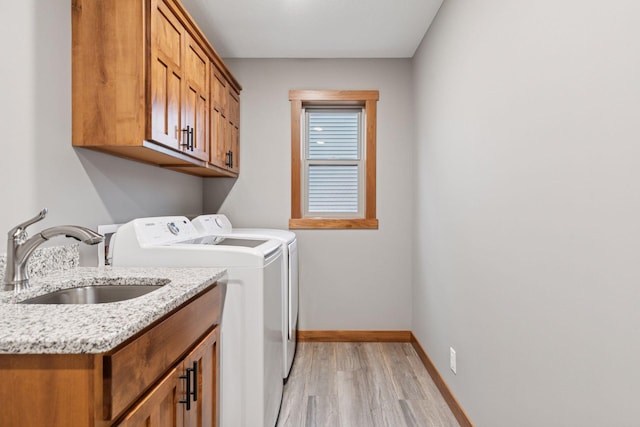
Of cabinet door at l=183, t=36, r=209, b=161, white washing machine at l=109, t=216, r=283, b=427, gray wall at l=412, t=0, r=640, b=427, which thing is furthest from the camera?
cabinet door at l=183, t=36, r=209, b=161

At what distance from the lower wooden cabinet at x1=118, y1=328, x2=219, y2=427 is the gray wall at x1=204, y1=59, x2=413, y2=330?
1686 mm

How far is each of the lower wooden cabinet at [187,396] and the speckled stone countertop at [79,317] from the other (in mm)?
223

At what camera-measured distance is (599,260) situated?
0.92 metres

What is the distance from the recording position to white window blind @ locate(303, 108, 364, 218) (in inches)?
128

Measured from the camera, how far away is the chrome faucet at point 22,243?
1.13 metres

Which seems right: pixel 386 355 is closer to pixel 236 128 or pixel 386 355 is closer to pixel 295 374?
pixel 295 374

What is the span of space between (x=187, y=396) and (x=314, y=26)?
7.74 feet

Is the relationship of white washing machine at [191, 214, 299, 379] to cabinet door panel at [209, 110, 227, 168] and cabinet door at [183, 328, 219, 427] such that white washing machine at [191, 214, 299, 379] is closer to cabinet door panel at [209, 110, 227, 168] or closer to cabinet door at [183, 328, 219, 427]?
cabinet door panel at [209, 110, 227, 168]

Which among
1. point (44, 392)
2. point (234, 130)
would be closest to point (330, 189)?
point (234, 130)

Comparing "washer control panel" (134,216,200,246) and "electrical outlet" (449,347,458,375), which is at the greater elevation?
"washer control panel" (134,216,200,246)

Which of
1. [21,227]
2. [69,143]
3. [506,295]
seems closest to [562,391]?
[506,295]

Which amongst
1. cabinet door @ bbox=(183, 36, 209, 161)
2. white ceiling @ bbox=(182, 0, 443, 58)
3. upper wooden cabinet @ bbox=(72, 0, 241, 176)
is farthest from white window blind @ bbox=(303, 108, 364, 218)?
upper wooden cabinet @ bbox=(72, 0, 241, 176)

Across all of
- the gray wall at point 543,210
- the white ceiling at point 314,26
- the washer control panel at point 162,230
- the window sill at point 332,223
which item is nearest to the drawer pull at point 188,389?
the washer control panel at point 162,230

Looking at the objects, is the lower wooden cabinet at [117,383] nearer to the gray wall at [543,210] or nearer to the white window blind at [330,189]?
the gray wall at [543,210]
